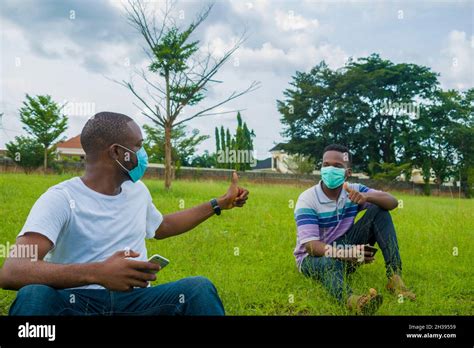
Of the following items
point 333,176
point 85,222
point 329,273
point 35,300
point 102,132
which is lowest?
point 329,273

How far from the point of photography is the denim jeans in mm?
2662

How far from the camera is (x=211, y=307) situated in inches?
65.4

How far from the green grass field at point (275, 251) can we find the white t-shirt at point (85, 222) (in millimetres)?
991

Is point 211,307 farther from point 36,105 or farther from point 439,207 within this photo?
point 439,207

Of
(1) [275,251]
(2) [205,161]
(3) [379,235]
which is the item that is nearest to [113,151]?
(3) [379,235]

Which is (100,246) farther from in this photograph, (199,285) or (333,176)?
(333,176)

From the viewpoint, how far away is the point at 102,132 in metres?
1.84

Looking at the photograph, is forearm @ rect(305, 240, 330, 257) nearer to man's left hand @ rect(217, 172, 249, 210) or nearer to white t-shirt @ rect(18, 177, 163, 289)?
man's left hand @ rect(217, 172, 249, 210)

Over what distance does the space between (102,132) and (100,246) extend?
1.38 feet

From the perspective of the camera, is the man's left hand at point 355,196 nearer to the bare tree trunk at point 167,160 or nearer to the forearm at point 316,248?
the forearm at point 316,248

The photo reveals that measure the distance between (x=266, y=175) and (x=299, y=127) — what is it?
2.35 feet

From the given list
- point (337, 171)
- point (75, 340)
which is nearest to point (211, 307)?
point (75, 340)

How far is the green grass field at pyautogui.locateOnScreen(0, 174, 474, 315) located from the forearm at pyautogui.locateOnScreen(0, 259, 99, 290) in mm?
1181

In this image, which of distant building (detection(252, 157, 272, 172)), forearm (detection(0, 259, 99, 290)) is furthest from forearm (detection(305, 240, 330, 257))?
distant building (detection(252, 157, 272, 172))
